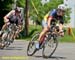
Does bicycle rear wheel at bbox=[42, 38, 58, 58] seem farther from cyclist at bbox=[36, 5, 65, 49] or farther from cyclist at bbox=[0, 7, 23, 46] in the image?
cyclist at bbox=[0, 7, 23, 46]

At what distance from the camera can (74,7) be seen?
369 feet

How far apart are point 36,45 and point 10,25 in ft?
7.13

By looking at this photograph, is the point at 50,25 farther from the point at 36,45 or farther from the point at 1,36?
the point at 1,36

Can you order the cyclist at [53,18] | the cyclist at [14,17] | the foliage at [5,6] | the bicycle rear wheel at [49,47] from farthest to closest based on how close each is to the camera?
the foliage at [5,6], the cyclist at [14,17], the bicycle rear wheel at [49,47], the cyclist at [53,18]

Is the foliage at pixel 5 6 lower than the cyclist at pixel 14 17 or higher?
higher

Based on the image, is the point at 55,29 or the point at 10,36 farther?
the point at 10,36

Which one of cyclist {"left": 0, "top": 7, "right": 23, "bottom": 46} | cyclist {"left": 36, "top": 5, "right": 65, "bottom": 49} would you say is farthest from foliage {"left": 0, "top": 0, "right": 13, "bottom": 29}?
cyclist {"left": 36, "top": 5, "right": 65, "bottom": 49}

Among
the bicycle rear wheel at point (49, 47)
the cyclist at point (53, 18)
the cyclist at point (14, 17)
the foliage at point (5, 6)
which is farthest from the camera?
the foliage at point (5, 6)

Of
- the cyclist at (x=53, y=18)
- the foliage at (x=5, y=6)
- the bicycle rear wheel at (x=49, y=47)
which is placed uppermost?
the foliage at (x=5, y=6)

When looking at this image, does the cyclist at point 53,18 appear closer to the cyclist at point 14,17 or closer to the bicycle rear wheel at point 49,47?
the bicycle rear wheel at point 49,47

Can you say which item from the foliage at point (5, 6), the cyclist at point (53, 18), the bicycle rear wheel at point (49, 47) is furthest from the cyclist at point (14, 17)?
the foliage at point (5, 6)

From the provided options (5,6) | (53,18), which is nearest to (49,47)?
(53,18)

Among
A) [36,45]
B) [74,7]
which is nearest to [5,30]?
[36,45]

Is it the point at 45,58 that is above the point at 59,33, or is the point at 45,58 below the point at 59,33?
below
